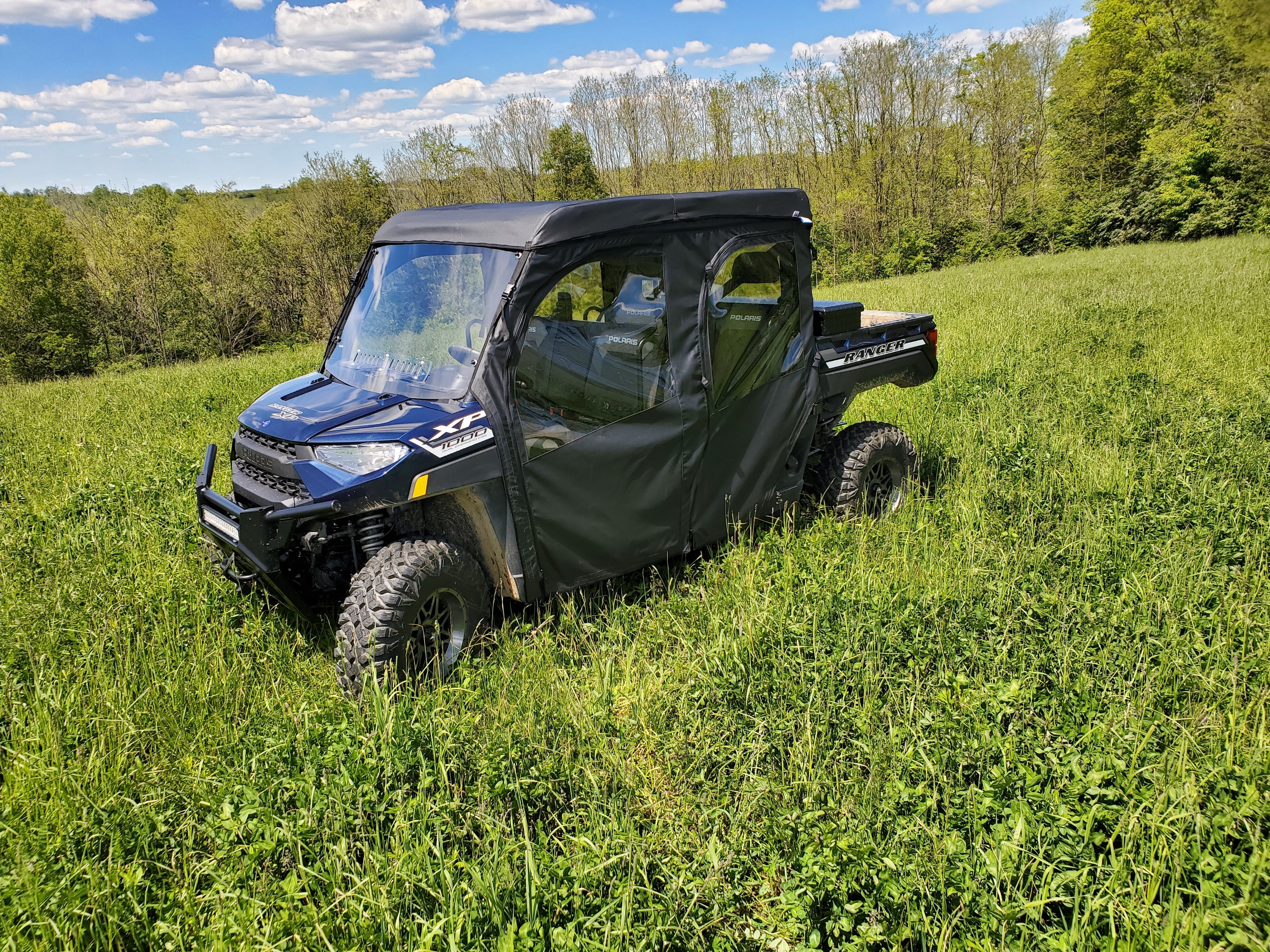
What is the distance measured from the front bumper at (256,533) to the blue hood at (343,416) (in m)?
0.36

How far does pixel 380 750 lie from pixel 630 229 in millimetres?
2729

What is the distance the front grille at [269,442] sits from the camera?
3.66 m

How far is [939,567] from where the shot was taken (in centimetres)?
441

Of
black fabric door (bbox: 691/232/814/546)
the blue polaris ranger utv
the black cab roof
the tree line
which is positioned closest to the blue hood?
the blue polaris ranger utv

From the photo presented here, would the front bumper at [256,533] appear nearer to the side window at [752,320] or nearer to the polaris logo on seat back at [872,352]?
the side window at [752,320]

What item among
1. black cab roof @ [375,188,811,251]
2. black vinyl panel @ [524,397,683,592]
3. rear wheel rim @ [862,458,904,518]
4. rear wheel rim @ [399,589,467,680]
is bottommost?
rear wheel rim @ [862,458,904,518]

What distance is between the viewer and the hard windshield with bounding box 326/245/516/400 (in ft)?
12.3

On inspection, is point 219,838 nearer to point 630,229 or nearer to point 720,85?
point 630,229

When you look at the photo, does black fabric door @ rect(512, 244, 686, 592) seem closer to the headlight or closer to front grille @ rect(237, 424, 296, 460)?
the headlight

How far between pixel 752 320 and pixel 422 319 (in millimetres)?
1923

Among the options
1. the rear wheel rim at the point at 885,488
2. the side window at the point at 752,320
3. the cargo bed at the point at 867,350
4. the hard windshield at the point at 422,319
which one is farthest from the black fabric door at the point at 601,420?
the rear wheel rim at the point at 885,488

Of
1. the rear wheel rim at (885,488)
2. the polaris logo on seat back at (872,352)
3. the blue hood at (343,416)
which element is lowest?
the rear wheel rim at (885,488)

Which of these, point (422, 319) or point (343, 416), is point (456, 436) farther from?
point (422, 319)

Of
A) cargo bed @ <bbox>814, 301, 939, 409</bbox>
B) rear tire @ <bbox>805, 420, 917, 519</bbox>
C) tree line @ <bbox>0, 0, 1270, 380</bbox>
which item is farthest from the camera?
tree line @ <bbox>0, 0, 1270, 380</bbox>
